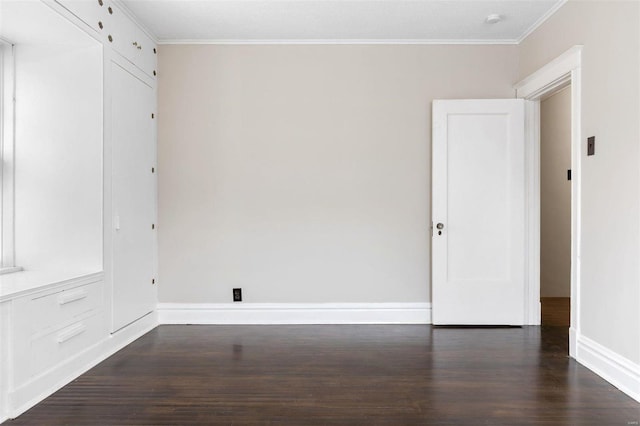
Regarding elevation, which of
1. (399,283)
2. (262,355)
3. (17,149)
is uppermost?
(17,149)

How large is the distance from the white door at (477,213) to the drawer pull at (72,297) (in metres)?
2.84

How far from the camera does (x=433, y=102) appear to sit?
3.91m

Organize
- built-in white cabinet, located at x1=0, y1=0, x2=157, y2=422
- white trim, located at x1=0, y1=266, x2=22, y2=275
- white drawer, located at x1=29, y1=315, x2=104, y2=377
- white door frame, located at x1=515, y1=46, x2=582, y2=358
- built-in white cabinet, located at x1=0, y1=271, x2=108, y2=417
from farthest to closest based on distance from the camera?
1. white door frame, located at x1=515, y1=46, x2=582, y2=358
2. white trim, located at x1=0, y1=266, x2=22, y2=275
3. built-in white cabinet, located at x1=0, y1=0, x2=157, y2=422
4. white drawer, located at x1=29, y1=315, x2=104, y2=377
5. built-in white cabinet, located at x1=0, y1=271, x2=108, y2=417

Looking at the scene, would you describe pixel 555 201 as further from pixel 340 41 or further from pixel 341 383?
pixel 341 383

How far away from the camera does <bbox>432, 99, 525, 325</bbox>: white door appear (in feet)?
12.7

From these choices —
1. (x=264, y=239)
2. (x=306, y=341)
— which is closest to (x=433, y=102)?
(x=264, y=239)

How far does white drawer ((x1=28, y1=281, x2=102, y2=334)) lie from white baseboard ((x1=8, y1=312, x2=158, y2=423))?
0.27m

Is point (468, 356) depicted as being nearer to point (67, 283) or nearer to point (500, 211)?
point (500, 211)

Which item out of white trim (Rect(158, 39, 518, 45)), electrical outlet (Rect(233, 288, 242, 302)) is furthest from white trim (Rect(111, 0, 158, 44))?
electrical outlet (Rect(233, 288, 242, 302))

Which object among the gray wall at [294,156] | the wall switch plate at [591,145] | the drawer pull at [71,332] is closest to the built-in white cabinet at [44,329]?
the drawer pull at [71,332]

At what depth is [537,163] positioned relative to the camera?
12.9ft

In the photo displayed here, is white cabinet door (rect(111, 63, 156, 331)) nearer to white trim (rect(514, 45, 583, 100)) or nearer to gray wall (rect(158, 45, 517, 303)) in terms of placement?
gray wall (rect(158, 45, 517, 303))

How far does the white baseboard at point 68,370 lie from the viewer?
7.42 ft

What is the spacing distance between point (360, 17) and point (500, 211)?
212 cm
